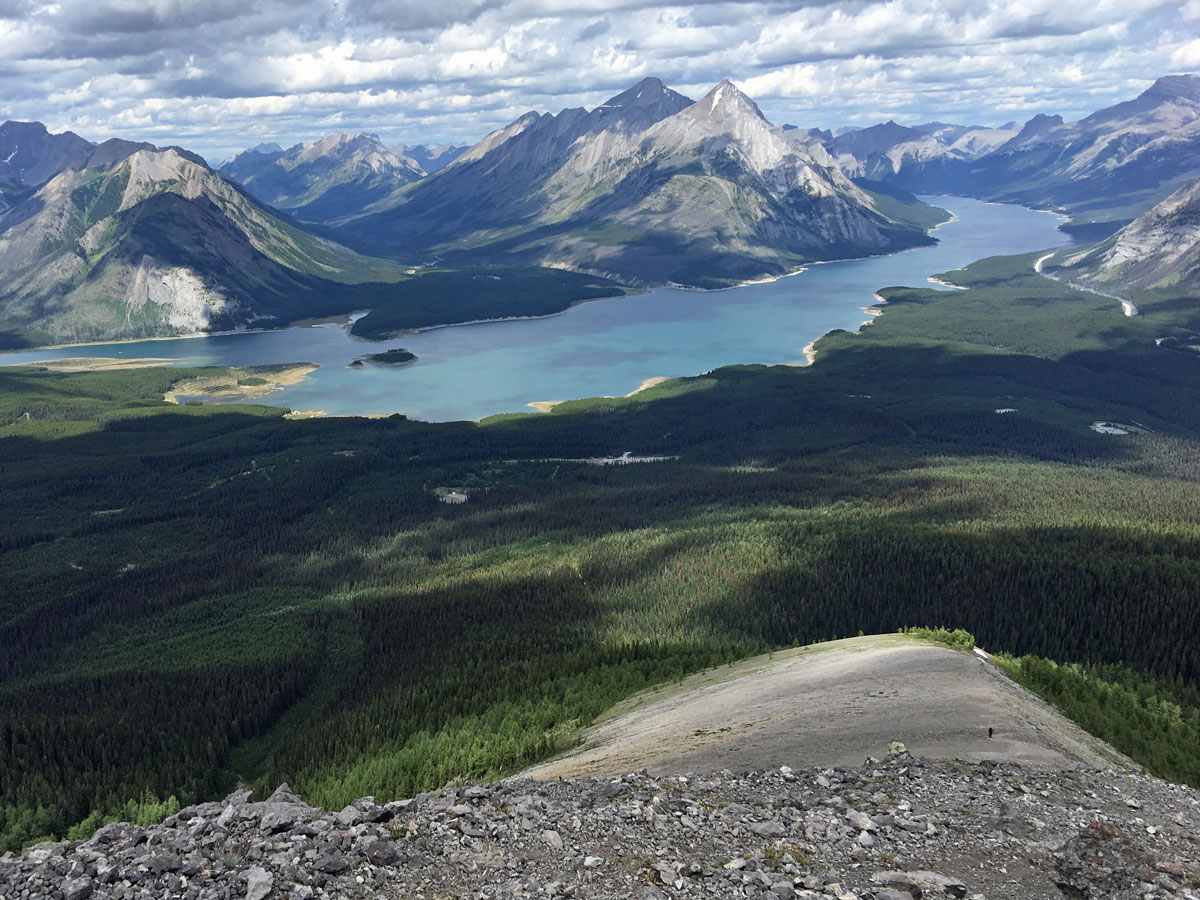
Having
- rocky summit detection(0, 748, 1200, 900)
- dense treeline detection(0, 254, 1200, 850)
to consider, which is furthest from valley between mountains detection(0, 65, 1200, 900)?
dense treeline detection(0, 254, 1200, 850)

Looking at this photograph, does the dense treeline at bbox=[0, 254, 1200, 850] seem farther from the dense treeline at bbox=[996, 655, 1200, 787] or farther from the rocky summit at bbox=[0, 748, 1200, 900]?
the rocky summit at bbox=[0, 748, 1200, 900]

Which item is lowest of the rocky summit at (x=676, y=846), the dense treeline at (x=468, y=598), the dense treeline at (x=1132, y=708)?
the dense treeline at (x=468, y=598)

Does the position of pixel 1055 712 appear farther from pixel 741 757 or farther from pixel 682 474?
pixel 682 474

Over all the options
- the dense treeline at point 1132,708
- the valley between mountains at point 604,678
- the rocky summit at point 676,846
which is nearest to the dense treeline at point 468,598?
the valley between mountains at point 604,678

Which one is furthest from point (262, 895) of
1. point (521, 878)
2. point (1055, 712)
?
point (1055, 712)

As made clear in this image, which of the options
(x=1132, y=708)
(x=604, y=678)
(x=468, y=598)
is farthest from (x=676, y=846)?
(x=468, y=598)

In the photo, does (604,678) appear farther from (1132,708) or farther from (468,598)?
(1132,708)

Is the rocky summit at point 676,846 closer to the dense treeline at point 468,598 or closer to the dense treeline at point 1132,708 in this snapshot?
the dense treeline at point 1132,708

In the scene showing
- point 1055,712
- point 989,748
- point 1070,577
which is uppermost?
point 989,748
